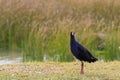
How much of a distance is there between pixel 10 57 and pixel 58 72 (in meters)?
4.00

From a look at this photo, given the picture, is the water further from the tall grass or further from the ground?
the ground

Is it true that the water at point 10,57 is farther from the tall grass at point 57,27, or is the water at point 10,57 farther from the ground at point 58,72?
the ground at point 58,72

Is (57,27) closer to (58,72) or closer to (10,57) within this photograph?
(10,57)

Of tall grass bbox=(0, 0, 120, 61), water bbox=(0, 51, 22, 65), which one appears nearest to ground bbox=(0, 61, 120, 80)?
tall grass bbox=(0, 0, 120, 61)

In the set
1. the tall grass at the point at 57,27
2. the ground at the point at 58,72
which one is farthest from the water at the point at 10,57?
the ground at the point at 58,72

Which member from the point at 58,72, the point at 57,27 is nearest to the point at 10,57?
the point at 57,27

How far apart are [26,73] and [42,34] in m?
3.94

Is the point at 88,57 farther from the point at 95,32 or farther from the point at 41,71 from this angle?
the point at 95,32

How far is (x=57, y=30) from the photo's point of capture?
12.1 m

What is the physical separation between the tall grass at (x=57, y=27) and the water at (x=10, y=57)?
10.5 inches

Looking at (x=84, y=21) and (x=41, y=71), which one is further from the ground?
(x=84, y=21)

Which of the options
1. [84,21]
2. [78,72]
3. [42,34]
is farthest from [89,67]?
[84,21]

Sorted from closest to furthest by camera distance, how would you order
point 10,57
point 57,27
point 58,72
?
point 58,72 < point 10,57 < point 57,27

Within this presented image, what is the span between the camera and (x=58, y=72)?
8.22m
